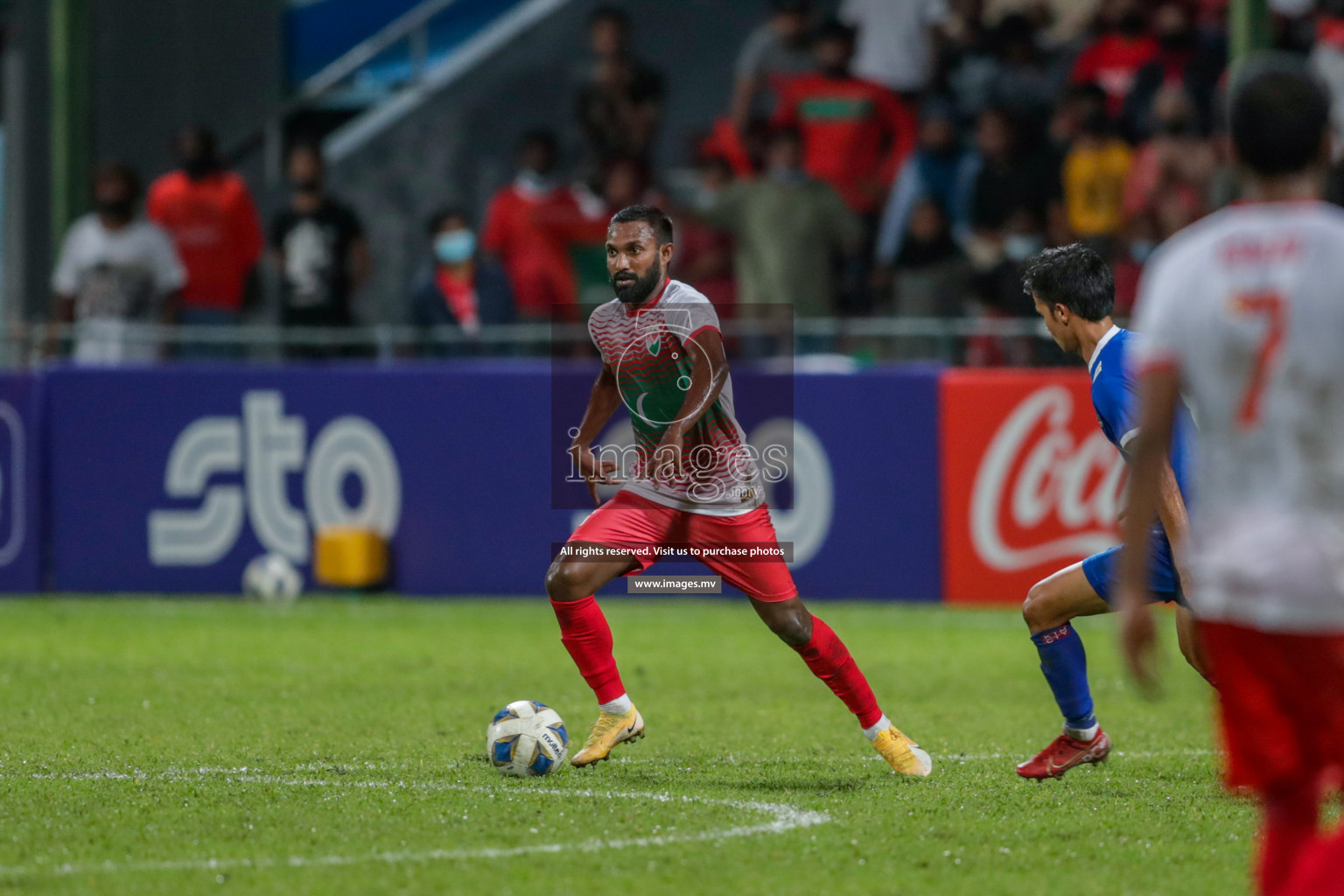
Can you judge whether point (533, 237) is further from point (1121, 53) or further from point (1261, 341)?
point (1261, 341)

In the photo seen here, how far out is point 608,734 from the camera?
25.1ft

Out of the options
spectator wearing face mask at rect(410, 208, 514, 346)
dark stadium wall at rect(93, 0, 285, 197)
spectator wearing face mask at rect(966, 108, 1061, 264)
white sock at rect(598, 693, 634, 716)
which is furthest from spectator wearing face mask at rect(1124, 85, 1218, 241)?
dark stadium wall at rect(93, 0, 285, 197)

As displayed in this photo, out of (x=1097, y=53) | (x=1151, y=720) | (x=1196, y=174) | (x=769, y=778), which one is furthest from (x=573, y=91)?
(x=769, y=778)

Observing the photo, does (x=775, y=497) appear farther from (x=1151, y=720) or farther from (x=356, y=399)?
(x=1151, y=720)

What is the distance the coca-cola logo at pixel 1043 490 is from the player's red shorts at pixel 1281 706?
29.3ft

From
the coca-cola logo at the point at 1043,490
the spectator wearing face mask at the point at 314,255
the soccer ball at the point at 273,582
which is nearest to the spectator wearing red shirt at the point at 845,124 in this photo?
the coca-cola logo at the point at 1043,490

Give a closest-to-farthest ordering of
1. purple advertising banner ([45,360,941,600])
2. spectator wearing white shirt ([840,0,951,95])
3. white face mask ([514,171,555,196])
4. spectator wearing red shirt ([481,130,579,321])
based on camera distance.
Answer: purple advertising banner ([45,360,941,600]) < spectator wearing red shirt ([481,130,579,321]) < white face mask ([514,171,555,196]) < spectator wearing white shirt ([840,0,951,95])

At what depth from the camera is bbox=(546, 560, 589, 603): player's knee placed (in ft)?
24.5

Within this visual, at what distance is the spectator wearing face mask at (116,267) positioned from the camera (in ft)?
50.0

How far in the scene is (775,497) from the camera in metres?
13.6

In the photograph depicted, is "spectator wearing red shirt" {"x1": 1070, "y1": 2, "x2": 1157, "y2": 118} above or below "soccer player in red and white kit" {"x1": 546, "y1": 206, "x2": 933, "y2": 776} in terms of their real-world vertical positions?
above

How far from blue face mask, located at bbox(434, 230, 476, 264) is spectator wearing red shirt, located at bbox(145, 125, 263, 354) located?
1.60 meters

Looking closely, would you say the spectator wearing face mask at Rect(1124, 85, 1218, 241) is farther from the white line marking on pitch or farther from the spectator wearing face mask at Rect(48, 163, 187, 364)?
the white line marking on pitch

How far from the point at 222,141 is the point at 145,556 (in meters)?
6.78
